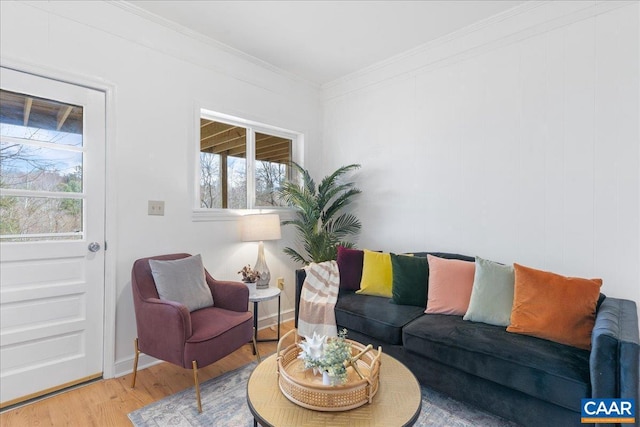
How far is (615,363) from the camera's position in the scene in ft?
4.68

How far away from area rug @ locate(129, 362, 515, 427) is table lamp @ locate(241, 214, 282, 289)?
103cm

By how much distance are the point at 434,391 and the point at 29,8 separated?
365 cm

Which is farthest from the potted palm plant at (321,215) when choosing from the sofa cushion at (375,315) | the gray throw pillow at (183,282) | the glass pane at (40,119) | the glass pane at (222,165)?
the glass pane at (40,119)

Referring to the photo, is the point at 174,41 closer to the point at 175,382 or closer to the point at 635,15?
the point at 175,382

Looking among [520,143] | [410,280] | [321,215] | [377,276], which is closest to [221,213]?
[321,215]

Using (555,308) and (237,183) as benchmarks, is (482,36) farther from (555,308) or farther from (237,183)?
(237,183)

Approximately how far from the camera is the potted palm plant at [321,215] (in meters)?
3.43

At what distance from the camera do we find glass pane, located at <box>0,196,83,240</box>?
2029 millimetres

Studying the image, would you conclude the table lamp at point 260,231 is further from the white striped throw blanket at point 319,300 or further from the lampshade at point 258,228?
the white striped throw blanket at point 319,300

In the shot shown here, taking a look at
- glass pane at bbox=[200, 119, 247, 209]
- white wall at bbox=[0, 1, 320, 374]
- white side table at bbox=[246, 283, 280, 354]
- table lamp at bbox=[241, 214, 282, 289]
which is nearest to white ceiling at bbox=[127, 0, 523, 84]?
white wall at bbox=[0, 1, 320, 374]

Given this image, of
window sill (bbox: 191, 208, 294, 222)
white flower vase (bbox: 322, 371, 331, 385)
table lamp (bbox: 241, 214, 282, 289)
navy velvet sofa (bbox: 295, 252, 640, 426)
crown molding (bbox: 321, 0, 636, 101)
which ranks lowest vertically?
navy velvet sofa (bbox: 295, 252, 640, 426)

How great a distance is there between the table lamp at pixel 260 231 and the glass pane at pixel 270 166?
472 millimetres

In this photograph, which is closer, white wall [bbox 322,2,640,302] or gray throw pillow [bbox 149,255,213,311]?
white wall [bbox 322,2,640,302]

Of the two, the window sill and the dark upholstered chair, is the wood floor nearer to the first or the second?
the dark upholstered chair
